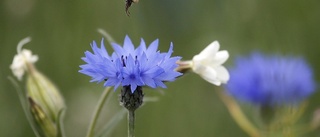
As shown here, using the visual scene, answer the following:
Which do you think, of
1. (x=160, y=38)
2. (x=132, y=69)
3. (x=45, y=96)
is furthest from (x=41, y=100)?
(x=160, y=38)

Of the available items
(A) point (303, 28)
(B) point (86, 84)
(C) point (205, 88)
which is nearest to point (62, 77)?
(B) point (86, 84)

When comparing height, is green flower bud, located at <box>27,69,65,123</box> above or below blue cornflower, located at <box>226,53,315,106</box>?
below

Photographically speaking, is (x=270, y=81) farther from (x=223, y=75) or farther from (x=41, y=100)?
(x=41, y=100)

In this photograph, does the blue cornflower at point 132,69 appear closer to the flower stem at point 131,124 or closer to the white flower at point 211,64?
the flower stem at point 131,124

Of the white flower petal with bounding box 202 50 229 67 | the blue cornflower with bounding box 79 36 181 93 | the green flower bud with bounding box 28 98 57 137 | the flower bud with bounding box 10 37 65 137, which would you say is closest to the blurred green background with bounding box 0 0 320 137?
the flower bud with bounding box 10 37 65 137

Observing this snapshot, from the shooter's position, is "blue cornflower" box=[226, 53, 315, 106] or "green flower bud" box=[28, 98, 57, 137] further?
"blue cornflower" box=[226, 53, 315, 106]

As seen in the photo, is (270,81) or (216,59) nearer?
(216,59)

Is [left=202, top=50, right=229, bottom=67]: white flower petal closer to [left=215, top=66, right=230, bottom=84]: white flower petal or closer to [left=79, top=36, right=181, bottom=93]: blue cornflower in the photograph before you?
[left=215, top=66, right=230, bottom=84]: white flower petal

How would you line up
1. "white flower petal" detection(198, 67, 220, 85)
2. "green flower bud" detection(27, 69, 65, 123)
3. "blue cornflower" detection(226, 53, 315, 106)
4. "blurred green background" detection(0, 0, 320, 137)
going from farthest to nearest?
"blurred green background" detection(0, 0, 320, 137) → "blue cornflower" detection(226, 53, 315, 106) → "green flower bud" detection(27, 69, 65, 123) → "white flower petal" detection(198, 67, 220, 85)
